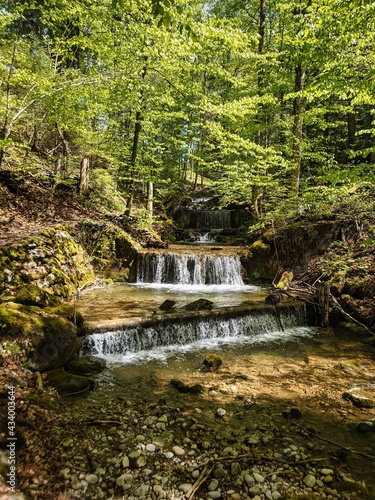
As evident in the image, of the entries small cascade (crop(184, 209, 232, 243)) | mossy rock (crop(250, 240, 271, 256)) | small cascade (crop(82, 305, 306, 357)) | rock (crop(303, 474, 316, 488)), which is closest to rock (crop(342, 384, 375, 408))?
rock (crop(303, 474, 316, 488))

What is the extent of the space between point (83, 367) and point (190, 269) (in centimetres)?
715

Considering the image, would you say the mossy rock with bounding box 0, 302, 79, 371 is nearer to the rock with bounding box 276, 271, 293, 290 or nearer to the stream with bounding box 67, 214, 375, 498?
the stream with bounding box 67, 214, 375, 498

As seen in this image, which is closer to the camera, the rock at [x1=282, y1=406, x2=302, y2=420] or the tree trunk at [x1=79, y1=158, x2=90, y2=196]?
the rock at [x1=282, y1=406, x2=302, y2=420]

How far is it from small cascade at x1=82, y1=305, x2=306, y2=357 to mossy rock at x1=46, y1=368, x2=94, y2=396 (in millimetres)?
1299

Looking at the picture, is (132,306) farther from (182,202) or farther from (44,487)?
(182,202)

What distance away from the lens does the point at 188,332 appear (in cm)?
677

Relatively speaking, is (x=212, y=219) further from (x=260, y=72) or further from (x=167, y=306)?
(x=167, y=306)

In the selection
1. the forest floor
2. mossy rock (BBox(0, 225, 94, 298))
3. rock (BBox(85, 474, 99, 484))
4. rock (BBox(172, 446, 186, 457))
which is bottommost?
rock (BBox(172, 446, 186, 457))

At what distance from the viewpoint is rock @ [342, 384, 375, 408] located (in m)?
4.12

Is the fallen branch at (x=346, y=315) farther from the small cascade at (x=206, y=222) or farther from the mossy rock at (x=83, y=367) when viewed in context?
the small cascade at (x=206, y=222)

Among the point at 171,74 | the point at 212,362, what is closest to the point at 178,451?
the point at 212,362

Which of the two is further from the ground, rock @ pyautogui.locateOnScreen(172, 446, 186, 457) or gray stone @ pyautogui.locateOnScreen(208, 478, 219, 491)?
rock @ pyautogui.locateOnScreen(172, 446, 186, 457)

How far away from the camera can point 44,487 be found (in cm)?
247

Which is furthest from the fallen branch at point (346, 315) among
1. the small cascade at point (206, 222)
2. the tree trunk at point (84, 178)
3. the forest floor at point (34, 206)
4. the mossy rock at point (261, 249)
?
the tree trunk at point (84, 178)
